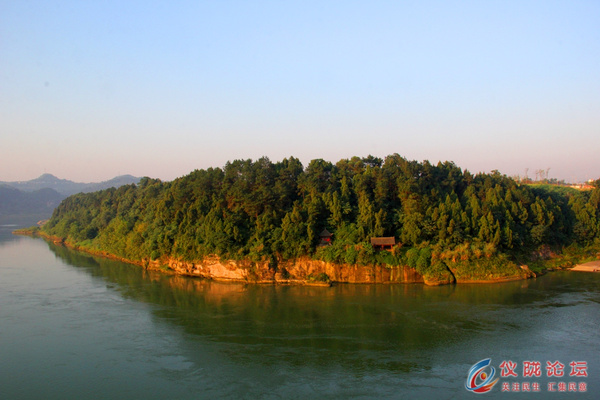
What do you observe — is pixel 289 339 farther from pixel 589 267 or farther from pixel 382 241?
pixel 589 267

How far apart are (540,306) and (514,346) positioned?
18.8 feet

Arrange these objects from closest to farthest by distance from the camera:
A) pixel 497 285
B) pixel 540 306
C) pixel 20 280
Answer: pixel 540 306
pixel 497 285
pixel 20 280

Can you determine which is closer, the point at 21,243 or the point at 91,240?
the point at 91,240

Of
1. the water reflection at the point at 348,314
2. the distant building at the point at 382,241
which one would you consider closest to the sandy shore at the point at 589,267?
the water reflection at the point at 348,314

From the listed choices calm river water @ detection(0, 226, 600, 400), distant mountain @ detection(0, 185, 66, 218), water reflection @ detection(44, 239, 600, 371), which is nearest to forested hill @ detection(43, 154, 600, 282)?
water reflection @ detection(44, 239, 600, 371)

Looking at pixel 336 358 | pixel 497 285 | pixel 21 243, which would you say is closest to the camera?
pixel 336 358

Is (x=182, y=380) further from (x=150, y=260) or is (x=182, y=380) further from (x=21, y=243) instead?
(x=21, y=243)

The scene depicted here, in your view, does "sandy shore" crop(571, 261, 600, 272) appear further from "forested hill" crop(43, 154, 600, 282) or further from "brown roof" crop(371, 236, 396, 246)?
"brown roof" crop(371, 236, 396, 246)

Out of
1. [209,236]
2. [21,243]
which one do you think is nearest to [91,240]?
[21,243]

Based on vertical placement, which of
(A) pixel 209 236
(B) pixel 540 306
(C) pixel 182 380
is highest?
(A) pixel 209 236

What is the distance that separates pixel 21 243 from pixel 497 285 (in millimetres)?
51980

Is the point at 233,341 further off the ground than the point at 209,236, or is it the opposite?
the point at 209,236

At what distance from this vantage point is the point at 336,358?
15227mm

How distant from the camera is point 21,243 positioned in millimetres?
51375
